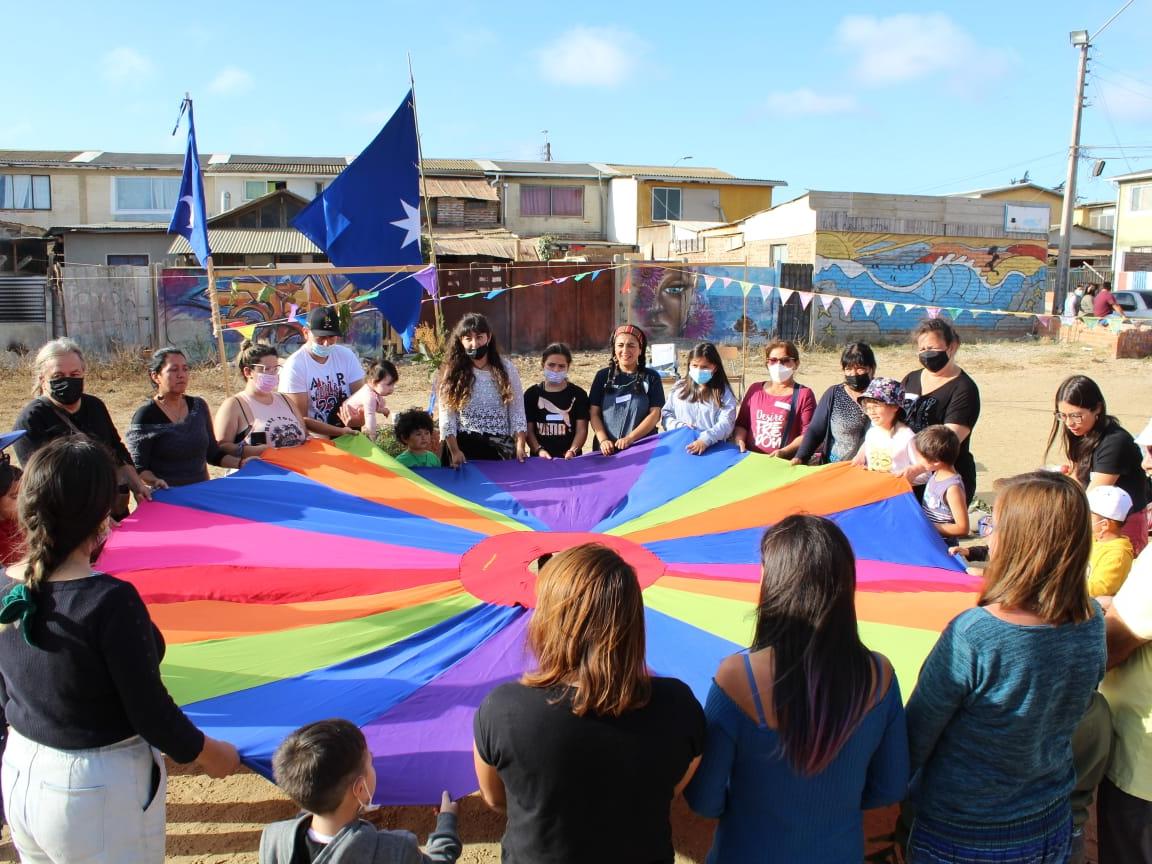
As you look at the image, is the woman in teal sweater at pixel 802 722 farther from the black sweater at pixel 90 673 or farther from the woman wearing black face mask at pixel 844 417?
the woman wearing black face mask at pixel 844 417

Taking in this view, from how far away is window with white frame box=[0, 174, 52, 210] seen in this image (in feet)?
86.4

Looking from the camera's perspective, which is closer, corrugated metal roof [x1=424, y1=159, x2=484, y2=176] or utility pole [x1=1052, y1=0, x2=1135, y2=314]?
utility pole [x1=1052, y1=0, x2=1135, y2=314]

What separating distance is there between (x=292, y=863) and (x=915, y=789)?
1.43 meters

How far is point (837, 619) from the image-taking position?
68.0 inches

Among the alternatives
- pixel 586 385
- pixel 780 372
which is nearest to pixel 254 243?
pixel 586 385

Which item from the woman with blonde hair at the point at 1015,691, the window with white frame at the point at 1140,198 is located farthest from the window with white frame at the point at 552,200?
the woman with blonde hair at the point at 1015,691

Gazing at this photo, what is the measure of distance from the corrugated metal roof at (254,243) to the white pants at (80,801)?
67.0 ft

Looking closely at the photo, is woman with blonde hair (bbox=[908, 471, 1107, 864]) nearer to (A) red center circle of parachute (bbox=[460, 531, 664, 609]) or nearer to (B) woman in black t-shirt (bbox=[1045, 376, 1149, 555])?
(A) red center circle of parachute (bbox=[460, 531, 664, 609])

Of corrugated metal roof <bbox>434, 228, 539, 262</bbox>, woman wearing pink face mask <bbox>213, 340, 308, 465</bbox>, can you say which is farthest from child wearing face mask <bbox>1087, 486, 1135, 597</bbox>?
corrugated metal roof <bbox>434, 228, 539, 262</bbox>

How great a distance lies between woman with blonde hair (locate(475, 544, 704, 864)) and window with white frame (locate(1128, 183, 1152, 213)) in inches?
1384

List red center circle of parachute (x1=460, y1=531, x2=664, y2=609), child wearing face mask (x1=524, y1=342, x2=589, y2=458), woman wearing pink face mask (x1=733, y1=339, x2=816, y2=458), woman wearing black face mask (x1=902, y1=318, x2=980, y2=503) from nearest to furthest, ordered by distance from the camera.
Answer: red center circle of parachute (x1=460, y1=531, x2=664, y2=609), woman wearing black face mask (x1=902, y1=318, x2=980, y2=503), woman wearing pink face mask (x1=733, y1=339, x2=816, y2=458), child wearing face mask (x1=524, y1=342, x2=589, y2=458)

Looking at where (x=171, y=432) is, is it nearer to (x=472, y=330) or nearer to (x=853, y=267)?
(x=472, y=330)

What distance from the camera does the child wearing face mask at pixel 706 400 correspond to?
192 inches

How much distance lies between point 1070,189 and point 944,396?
21254 millimetres
